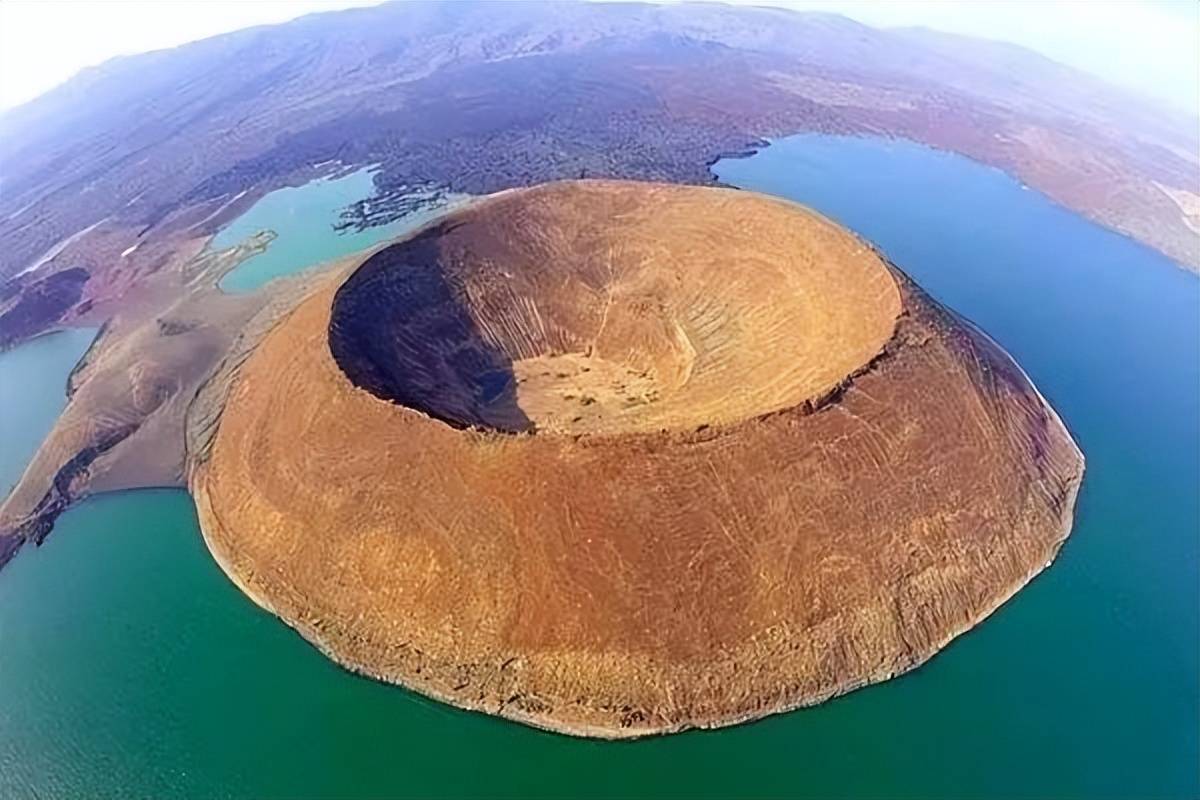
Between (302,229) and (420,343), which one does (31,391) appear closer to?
(420,343)

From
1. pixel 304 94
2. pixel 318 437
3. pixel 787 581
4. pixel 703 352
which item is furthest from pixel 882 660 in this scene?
pixel 304 94

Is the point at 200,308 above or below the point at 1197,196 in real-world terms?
above

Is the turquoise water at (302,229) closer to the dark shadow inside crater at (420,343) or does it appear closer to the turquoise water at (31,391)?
the turquoise water at (31,391)

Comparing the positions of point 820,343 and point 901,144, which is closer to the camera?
point 820,343

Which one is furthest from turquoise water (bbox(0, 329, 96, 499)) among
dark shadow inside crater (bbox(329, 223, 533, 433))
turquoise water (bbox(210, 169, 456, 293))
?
dark shadow inside crater (bbox(329, 223, 533, 433))

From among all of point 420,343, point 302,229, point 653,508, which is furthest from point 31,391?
point 653,508

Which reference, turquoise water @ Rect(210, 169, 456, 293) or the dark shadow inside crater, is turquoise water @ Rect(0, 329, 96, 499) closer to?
turquoise water @ Rect(210, 169, 456, 293)

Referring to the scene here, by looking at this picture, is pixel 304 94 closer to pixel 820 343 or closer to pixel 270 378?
pixel 270 378
